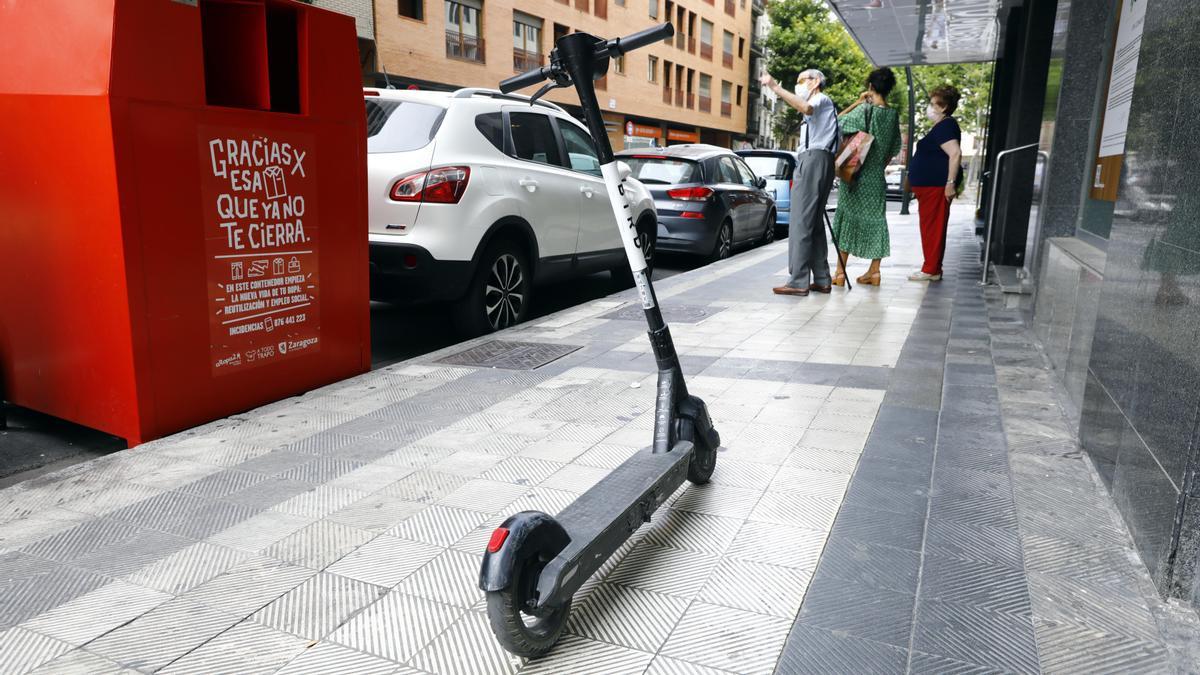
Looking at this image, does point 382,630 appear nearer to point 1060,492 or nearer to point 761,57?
point 1060,492

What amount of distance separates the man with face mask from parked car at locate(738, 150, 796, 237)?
722 cm

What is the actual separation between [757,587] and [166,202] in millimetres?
3011

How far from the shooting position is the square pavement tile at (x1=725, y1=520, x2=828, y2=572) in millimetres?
2600

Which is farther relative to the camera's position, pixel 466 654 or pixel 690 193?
pixel 690 193

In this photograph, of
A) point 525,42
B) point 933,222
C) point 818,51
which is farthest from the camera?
point 818,51

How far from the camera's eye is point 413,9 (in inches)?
920

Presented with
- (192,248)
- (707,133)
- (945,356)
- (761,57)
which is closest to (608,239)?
(945,356)

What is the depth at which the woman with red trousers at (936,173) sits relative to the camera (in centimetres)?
835

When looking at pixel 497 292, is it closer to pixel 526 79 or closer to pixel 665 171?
pixel 526 79

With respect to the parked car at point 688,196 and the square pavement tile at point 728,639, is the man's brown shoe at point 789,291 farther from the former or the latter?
the square pavement tile at point 728,639

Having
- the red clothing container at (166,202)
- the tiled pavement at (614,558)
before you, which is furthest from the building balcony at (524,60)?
the tiled pavement at (614,558)

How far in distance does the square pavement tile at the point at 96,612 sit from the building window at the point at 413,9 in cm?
2296

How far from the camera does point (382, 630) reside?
2.24m

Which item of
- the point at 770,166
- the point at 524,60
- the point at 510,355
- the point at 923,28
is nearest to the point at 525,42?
the point at 524,60
